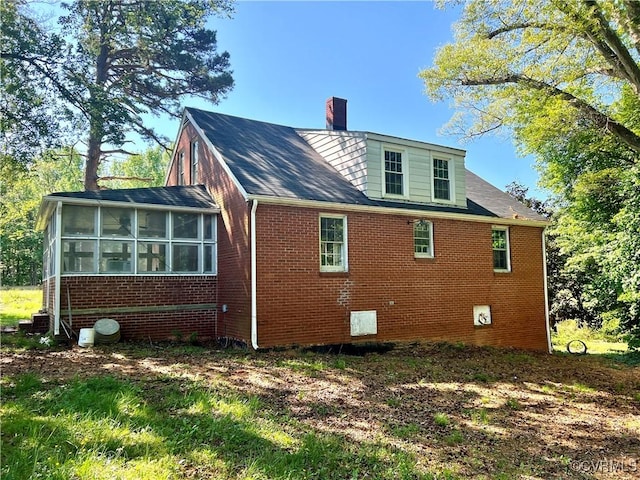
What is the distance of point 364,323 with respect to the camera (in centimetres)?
1104

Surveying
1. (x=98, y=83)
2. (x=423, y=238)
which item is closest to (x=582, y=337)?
(x=423, y=238)

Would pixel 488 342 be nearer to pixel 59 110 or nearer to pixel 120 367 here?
pixel 120 367

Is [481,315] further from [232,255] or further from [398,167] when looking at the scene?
[232,255]

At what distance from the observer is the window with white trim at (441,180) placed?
1302 centimetres

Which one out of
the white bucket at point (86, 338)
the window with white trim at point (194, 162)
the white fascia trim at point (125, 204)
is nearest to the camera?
the white bucket at point (86, 338)

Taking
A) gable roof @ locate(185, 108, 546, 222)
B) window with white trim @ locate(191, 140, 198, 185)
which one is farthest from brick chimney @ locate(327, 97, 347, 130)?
window with white trim @ locate(191, 140, 198, 185)

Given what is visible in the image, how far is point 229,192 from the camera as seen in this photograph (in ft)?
36.3

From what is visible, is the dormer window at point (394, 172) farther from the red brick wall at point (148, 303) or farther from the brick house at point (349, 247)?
the red brick wall at point (148, 303)

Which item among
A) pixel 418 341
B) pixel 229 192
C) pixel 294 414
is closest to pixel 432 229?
pixel 418 341

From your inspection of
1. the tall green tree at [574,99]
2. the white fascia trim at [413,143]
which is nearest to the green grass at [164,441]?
the tall green tree at [574,99]

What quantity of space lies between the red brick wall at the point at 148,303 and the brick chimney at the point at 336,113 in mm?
7504

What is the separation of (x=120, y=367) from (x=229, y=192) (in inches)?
198

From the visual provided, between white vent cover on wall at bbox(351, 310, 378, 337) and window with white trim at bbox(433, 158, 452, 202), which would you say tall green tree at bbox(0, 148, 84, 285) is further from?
white vent cover on wall at bbox(351, 310, 378, 337)

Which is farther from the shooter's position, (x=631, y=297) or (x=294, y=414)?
(x=631, y=297)
